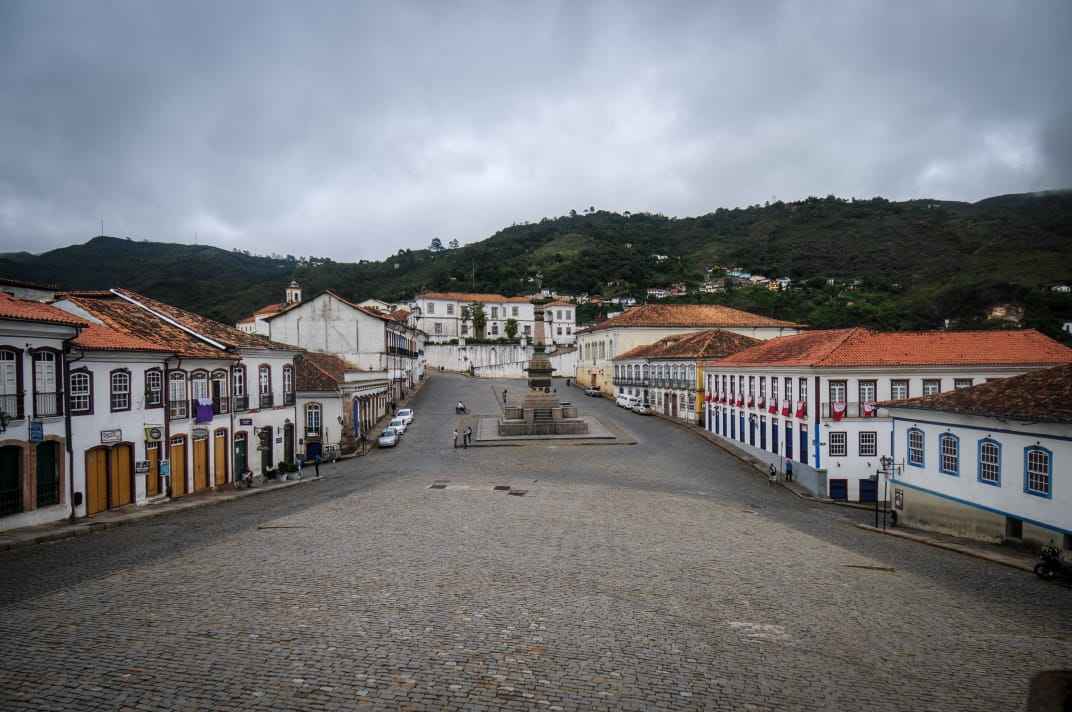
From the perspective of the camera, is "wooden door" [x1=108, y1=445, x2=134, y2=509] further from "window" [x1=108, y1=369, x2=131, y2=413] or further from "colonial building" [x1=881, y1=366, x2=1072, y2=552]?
"colonial building" [x1=881, y1=366, x2=1072, y2=552]

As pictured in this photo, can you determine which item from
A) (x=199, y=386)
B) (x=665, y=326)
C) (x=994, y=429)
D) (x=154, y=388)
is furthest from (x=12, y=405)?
(x=665, y=326)

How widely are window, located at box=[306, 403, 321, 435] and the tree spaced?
55.0 meters

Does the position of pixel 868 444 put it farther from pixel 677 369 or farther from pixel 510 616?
pixel 510 616

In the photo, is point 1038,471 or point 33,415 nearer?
point 1038,471

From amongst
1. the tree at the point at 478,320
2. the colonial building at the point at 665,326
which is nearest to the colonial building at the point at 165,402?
the colonial building at the point at 665,326

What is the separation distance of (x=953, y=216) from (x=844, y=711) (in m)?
144

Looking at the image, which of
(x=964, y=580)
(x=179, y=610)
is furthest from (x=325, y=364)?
(x=964, y=580)

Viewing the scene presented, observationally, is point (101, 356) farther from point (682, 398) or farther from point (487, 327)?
point (487, 327)

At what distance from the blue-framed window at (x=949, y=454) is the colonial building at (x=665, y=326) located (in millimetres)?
36335

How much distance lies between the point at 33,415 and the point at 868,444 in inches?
1134

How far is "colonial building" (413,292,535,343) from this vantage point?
87.0 meters

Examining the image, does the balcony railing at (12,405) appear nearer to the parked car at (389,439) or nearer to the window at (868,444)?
the parked car at (389,439)

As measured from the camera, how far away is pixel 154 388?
66.0 ft

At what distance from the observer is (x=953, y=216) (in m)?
124
